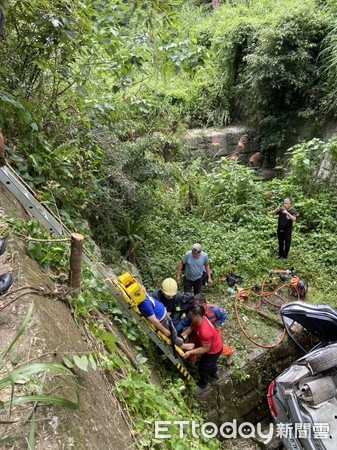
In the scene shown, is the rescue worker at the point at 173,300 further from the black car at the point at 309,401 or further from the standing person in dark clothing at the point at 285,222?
the standing person in dark clothing at the point at 285,222

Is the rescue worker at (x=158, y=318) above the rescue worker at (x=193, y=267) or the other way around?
above

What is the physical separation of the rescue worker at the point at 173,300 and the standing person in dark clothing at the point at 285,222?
9.55ft

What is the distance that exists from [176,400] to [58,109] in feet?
14.1

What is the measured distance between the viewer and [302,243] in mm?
7492

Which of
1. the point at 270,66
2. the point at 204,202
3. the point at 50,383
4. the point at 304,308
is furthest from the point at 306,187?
the point at 50,383

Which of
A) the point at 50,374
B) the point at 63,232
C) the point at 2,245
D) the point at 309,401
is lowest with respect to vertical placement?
the point at 309,401

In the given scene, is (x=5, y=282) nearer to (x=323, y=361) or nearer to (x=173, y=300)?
(x=173, y=300)

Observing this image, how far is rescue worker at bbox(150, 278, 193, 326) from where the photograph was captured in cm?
435

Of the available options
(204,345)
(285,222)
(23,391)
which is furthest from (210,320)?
(23,391)

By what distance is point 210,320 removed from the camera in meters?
4.51

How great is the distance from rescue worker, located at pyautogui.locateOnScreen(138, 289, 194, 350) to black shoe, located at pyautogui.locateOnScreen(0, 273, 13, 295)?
1.62 meters

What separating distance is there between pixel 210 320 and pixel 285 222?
3.03m

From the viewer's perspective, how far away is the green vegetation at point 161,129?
3650 millimetres

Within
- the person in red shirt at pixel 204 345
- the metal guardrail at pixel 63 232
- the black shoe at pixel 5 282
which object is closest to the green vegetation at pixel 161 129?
the metal guardrail at pixel 63 232
